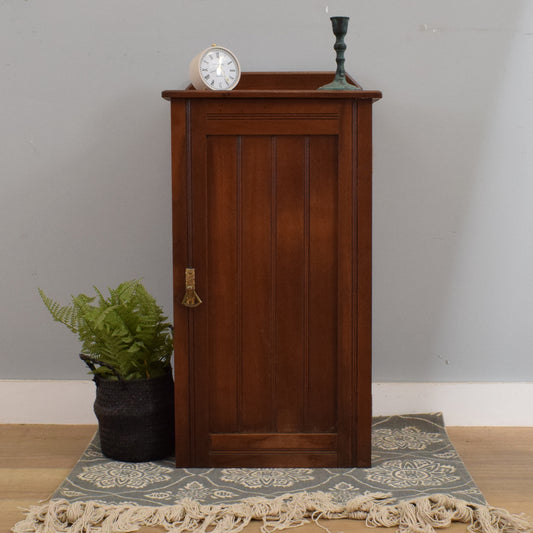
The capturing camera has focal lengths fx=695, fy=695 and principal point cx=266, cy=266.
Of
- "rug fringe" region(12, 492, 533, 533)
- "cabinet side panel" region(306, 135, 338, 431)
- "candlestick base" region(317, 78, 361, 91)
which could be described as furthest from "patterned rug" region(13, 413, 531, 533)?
"candlestick base" region(317, 78, 361, 91)

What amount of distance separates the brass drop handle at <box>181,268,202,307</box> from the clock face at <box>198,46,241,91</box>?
0.61 m

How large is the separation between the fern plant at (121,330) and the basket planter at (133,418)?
44 mm

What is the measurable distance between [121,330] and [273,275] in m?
0.54

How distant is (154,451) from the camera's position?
2412 millimetres

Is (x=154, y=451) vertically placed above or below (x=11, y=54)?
below

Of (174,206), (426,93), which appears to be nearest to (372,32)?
(426,93)

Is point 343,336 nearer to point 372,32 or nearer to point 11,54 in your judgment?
point 372,32

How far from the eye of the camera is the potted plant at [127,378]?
7.78ft

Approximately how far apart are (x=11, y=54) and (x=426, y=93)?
1662mm

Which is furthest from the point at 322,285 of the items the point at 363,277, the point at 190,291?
the point at 190,291

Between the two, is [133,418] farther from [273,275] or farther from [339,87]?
[339,87]

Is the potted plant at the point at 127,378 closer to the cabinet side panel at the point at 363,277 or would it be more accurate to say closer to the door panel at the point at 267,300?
the door panel at the point at 267,300

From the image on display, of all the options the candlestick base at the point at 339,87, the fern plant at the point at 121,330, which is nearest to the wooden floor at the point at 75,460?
the fern plant at the point at 121,330

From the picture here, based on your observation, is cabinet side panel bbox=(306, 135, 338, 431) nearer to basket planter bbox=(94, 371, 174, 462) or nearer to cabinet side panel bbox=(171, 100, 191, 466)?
cabinet side panel bbox=(171, 100, 191, 466)
